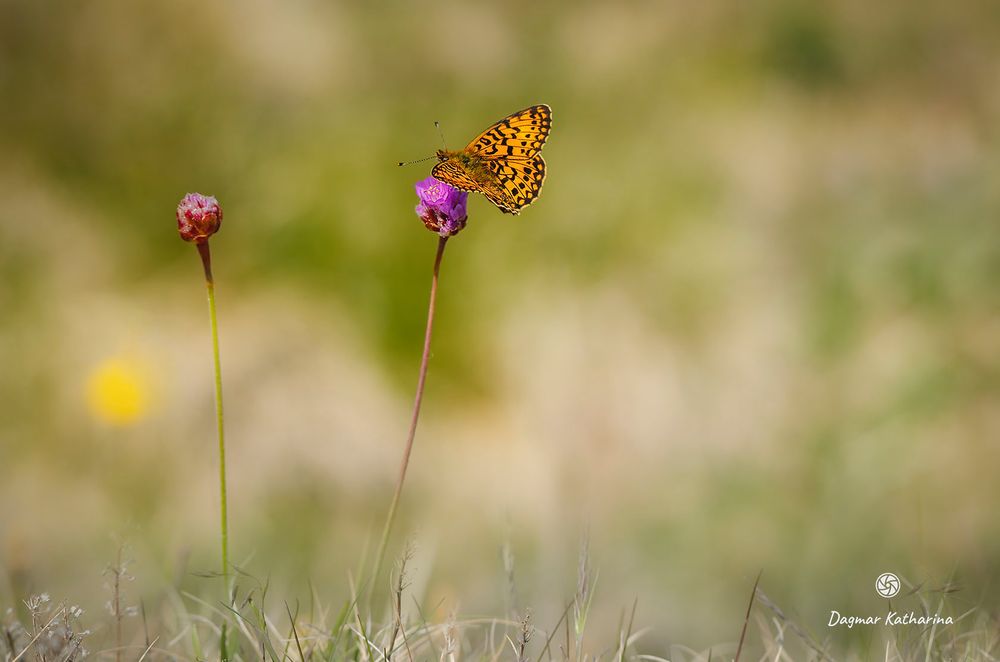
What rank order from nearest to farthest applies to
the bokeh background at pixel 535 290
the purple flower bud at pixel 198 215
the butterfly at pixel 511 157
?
the purple flower bud at pixel 198 215, the butterfly at pixel 511 157, the bokeh background at pixel 535 290

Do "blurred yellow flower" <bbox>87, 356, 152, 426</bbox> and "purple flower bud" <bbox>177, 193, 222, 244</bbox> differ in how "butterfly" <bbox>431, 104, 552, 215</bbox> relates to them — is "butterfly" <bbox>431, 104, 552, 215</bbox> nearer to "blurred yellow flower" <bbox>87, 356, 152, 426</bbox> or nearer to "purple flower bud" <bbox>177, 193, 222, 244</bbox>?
"purple flower bud" <bbox>177, 193, 222, 244</bbox>

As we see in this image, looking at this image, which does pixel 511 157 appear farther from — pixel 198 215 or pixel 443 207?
pixel 198 215

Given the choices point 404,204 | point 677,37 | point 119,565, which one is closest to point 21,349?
point 404,204

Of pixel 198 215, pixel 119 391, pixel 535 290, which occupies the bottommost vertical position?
pixel 119 391

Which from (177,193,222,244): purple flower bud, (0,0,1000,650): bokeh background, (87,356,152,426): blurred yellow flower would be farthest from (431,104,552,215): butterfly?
(87,356,152,426): blurred yellow flower

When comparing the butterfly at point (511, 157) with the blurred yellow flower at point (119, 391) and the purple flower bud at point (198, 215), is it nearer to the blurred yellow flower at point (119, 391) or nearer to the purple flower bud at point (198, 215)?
the purple flower bud at point (198, 215)

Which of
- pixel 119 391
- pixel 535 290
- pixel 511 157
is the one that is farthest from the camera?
pixel 535 290

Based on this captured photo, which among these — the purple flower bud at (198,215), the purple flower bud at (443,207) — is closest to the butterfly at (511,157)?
the purple flower bud at (443,207)

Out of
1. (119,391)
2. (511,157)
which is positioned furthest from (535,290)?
(511,157)
